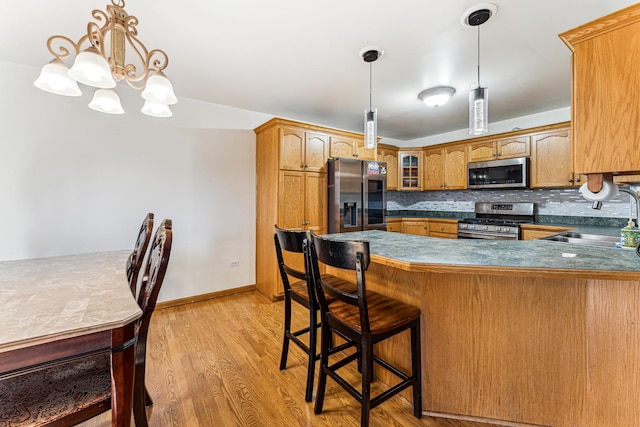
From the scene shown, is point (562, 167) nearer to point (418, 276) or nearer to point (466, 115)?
point (466, 115)

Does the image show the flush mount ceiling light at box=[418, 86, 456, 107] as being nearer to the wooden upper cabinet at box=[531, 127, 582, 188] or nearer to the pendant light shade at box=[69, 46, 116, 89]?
the wooden upper cabinet at box=[531, 127, 582, 188]

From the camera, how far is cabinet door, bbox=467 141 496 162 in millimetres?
3943

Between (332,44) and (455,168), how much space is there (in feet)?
10.4

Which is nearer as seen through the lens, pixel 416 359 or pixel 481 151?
pixel 416 359

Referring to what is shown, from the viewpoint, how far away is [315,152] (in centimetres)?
349

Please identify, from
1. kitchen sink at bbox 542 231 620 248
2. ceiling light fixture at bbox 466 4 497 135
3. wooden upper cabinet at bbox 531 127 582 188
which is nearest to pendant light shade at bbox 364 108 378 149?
ceiling light fixture at bbox 466 4 497 135

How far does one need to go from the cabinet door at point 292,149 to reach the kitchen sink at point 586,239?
274cm

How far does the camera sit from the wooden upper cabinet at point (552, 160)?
3.29 metres

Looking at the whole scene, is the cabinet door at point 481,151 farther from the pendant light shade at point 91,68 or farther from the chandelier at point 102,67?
the pendant light shade at point 91,68

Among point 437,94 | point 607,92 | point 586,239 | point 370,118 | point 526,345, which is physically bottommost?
point 526,345

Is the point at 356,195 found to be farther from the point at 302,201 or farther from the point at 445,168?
the point at 445,168

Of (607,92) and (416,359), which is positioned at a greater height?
(607,92)

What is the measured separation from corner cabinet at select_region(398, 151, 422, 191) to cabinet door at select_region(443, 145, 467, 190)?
45cm

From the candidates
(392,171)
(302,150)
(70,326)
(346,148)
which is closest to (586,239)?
(392,171)
